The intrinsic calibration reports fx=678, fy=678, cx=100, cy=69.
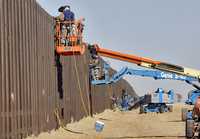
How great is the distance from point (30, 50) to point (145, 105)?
3379 cm

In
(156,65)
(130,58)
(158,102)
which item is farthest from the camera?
(158,102)

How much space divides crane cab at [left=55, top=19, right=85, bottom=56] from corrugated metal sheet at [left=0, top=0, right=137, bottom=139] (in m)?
0.58

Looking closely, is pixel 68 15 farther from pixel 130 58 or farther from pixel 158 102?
pixel 158 102

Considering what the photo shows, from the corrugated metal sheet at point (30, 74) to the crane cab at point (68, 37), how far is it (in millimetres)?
577

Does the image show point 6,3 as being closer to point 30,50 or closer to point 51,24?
point 30,50

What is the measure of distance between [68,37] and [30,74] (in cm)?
626

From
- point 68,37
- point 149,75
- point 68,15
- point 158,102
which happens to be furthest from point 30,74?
point 158,102

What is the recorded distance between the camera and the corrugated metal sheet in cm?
1880

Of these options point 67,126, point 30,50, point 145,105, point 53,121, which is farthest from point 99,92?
point 30,50

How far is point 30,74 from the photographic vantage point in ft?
73.8

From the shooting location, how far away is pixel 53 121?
89.8 ft

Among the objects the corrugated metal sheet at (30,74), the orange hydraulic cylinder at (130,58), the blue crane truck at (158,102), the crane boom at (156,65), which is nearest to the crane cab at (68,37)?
the corrugated metal sheet at (30,74)

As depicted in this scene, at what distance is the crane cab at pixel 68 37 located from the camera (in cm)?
2831

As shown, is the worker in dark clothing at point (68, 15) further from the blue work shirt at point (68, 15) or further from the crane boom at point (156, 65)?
the crane boom at point (156, 65)
